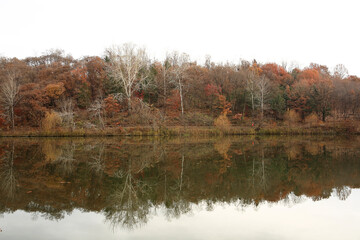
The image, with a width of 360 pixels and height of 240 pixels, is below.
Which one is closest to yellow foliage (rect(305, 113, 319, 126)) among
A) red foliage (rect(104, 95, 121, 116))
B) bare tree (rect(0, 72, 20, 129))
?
red foliage (rect(104, 95, 121, 116))

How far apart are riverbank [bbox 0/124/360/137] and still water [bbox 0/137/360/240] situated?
20772 millimetres

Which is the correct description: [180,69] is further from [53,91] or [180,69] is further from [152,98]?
[53,91]

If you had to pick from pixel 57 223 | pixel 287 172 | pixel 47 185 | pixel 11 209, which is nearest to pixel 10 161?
pixel 47 185

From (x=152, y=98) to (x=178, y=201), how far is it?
4632 centimetres

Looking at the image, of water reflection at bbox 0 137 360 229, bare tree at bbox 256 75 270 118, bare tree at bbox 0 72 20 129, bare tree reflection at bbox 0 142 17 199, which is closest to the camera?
water reflection at bbox 0 137 360 229

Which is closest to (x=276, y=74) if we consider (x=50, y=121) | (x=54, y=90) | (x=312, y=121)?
(x=312, y=121)

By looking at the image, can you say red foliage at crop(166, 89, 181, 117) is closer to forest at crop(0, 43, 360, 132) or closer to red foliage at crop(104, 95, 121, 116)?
forest at crop(0, 43, 360, 132)

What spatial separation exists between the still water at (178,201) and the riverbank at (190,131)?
20.8 meters

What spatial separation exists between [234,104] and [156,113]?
1779 cm

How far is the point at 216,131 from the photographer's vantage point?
3834 cm

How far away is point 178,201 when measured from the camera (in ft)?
30.2

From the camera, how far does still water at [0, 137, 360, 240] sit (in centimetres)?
695

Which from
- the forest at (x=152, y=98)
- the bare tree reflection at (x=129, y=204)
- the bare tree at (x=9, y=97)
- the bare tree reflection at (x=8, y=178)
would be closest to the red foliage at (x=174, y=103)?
the forest at (x=152, y=98)

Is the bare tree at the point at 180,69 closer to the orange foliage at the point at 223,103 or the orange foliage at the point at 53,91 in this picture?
the orange foliage at the point at 223,103
